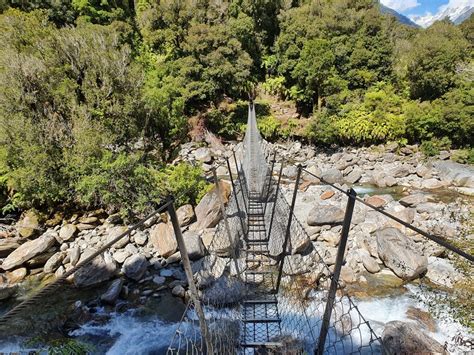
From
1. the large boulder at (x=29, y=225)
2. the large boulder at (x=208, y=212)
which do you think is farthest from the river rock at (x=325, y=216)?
the large boulder at (x=29, y=225)

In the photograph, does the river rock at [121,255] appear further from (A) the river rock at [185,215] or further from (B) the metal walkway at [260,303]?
(B) the metal walkway at [260,303]

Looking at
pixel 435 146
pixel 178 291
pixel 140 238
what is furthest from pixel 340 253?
pixel 435 146

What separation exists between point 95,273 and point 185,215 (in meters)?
1.35

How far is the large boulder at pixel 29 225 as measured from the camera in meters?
3.89

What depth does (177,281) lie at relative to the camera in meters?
3.07

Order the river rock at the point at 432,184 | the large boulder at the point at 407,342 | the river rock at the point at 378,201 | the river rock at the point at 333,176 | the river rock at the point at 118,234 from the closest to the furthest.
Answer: the large boulder at the point at 407,342 → the river rock at the point at 118,234 → the river rock at the point at 378,201 → the river rock at the point at 432,184 → the river rock at the point at 333,176

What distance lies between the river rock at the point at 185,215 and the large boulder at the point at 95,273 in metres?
1.05

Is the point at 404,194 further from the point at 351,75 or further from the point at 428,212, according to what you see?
the point at 351,75

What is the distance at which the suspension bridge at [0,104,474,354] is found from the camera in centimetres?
153

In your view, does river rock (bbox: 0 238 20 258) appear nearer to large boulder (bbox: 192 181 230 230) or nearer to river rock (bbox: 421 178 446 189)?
large boulder (bbox: 192 181 230 230)

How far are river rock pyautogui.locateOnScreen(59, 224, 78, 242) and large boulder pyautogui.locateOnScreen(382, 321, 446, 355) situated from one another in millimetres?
3974

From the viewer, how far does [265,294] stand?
223 cm

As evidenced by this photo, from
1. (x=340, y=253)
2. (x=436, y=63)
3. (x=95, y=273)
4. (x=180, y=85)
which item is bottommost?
→ (x=95, y=273)

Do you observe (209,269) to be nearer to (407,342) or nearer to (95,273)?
(95,273)
